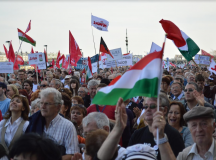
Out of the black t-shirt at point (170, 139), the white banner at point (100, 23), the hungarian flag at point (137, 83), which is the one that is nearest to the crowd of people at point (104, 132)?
the black t-shirt at point (170, 139)

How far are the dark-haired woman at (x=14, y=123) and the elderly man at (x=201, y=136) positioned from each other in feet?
8.32

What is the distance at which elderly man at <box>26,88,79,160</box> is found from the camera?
414cm

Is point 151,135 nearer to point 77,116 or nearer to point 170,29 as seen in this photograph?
point 77,116

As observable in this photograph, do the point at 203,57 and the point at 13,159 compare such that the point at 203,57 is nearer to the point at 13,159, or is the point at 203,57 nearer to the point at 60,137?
the point at 60,137

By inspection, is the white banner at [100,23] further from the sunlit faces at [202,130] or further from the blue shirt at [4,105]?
the sunlit faces at [202,130]

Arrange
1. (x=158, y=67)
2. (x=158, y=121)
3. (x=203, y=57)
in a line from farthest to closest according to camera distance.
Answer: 1. (x=203, y=57)
2. (x=158, y=67)
3. (x=158, y=121)

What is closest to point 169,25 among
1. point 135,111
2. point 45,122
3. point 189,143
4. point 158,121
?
point 135,111

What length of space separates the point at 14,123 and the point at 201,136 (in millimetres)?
2914

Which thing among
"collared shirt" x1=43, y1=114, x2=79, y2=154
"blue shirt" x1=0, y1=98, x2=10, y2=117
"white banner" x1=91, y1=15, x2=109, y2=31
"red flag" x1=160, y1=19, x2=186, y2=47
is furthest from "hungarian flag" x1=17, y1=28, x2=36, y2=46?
"collared shirt" x1=43, y1=114, x2=79, y2=154

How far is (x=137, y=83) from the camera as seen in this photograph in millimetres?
3355

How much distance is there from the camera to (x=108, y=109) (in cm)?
581

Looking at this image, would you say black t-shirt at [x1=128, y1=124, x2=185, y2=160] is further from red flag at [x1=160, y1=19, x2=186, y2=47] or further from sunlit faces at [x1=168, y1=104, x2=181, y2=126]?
red flag at [x1=160, y1=19, x2=186, y2=47]

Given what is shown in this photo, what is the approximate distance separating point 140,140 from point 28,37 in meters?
12.0

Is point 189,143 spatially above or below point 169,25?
below
